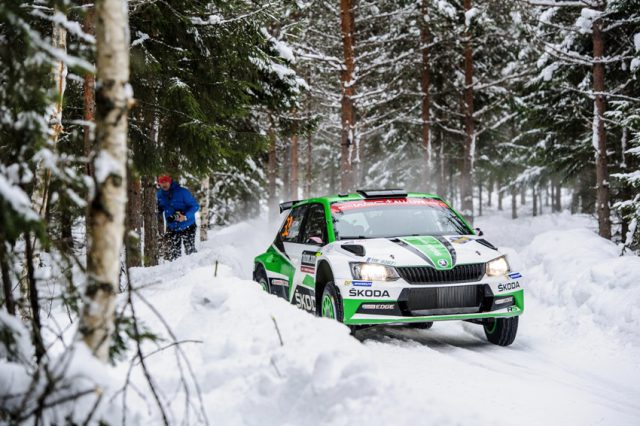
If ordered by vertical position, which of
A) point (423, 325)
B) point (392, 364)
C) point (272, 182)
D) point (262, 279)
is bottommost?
point (423, 325)

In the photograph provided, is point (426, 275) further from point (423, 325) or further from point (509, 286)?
point (423, 325)

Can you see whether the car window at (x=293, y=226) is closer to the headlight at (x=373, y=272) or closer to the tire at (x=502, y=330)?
the headlight at (x=373, y=272)

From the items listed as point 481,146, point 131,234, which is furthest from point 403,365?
point 481,146

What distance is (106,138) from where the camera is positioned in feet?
9.06

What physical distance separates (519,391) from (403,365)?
1.09m

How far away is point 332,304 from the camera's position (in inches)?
247

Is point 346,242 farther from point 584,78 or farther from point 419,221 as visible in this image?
point 584,78

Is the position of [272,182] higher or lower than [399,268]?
higher

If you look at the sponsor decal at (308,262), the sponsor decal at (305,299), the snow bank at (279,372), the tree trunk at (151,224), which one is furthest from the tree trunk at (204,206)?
the snow bank at (279,372)

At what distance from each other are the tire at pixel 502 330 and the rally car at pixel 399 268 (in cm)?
1

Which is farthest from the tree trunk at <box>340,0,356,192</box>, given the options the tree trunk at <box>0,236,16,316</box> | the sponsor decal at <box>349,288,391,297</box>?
the tree trunk at <box>0,236,16,316</box>

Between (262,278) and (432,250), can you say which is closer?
(432,250)

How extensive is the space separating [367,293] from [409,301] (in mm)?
453

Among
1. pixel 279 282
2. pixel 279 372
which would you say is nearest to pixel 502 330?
pixel 279 282
